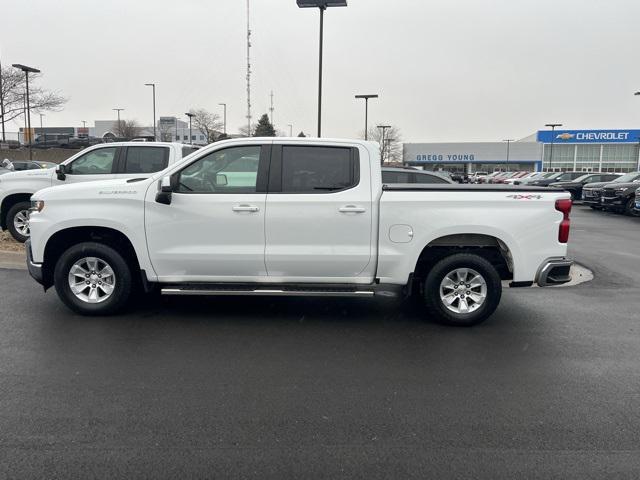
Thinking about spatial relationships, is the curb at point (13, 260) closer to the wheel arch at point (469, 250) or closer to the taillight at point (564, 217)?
the wheel arch at point (469, 250)

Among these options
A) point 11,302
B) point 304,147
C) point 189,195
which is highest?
point 304,147

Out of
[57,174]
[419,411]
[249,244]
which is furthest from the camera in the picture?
[57,174]

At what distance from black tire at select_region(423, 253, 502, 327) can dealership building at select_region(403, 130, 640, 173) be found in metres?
79.1

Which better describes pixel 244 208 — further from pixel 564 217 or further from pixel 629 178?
pixel 629 178

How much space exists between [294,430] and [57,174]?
8.23 meters

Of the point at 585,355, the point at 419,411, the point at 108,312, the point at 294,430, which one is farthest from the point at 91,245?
the point at 585,355

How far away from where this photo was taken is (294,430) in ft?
11.9

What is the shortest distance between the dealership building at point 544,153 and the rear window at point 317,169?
79.1 m

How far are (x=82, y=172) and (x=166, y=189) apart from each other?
550 cm

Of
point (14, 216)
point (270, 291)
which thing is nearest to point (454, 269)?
point (270, 291)

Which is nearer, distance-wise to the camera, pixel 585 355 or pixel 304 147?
pixel 585 355

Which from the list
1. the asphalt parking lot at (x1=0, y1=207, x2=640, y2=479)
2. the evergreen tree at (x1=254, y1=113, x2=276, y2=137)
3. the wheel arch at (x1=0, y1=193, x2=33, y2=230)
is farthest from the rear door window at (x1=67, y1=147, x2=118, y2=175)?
the evergreen tree at (x1=254, y1=113, x2=276, y2=137)

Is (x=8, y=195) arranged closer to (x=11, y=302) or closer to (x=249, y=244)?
(x=11, y=302)

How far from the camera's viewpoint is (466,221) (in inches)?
224
